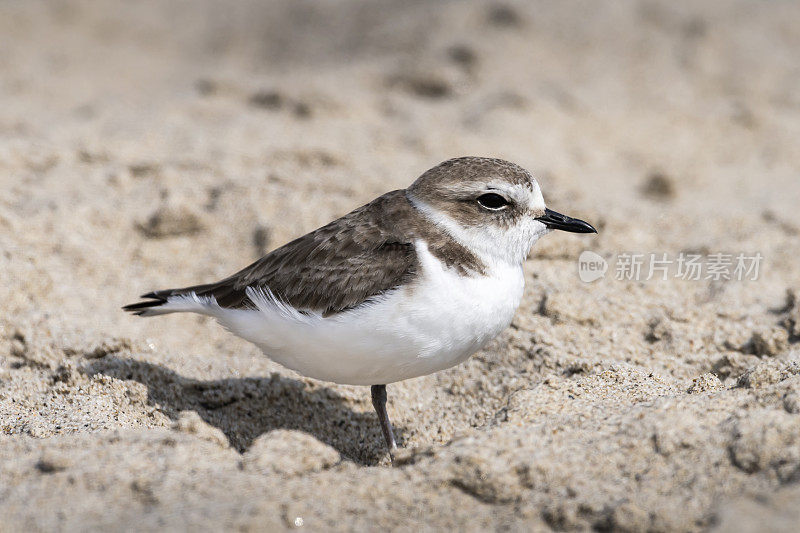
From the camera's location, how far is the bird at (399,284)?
342cm

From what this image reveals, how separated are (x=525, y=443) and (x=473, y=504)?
332mm

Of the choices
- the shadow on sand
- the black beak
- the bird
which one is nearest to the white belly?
the bird

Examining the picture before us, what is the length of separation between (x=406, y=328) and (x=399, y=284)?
20 cm

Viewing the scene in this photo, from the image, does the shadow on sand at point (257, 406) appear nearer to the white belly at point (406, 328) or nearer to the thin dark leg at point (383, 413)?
the thin dark leg at point (383, 413)

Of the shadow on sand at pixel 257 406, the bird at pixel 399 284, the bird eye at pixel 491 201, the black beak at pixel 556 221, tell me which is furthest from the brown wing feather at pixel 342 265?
the black beak at pixel 556 221

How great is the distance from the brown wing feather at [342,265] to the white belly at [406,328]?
0.23 feet

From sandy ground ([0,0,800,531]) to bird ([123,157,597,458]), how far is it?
40 centimetres

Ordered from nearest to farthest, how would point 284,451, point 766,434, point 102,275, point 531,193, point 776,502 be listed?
point 776,502 < point 766,434 < point 284,451 < point 531,193 < point 102,275

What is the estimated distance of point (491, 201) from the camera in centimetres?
377

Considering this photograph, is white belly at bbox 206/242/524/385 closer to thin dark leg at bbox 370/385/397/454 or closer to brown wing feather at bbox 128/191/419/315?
brown wing feather at bbox 128/191/419/315

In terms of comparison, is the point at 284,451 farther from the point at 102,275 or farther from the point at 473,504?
the point at 102,275

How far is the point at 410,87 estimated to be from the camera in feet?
26.8

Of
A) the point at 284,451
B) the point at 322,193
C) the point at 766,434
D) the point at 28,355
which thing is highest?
the point at 322,193

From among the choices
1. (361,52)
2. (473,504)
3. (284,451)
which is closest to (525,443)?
(473,504)
